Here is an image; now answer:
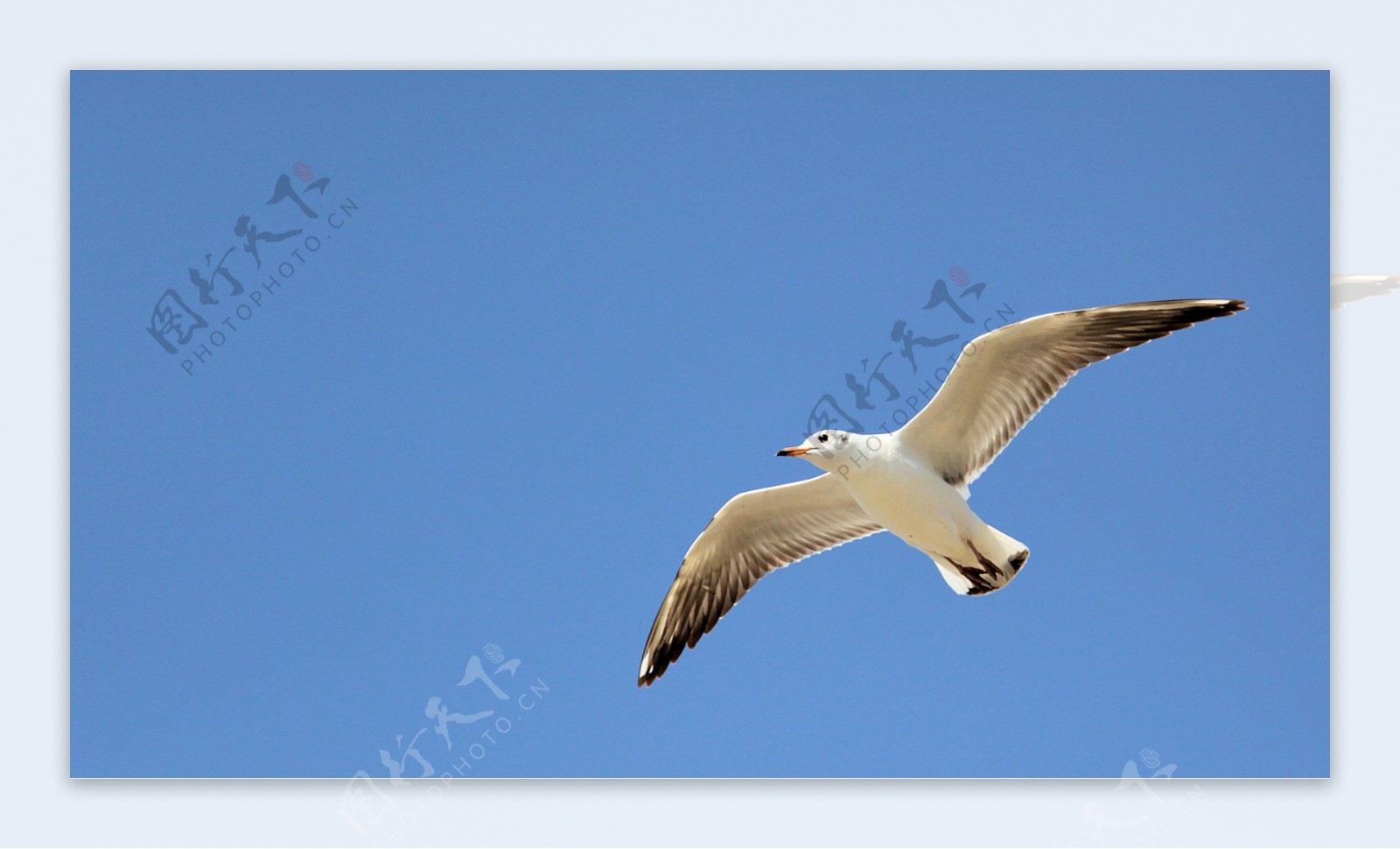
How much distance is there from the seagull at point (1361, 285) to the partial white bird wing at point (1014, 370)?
36 centimetres

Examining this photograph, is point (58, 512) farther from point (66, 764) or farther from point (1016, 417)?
point (1016, 417)

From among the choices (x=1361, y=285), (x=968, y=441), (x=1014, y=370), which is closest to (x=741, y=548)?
(x=968, y=441)

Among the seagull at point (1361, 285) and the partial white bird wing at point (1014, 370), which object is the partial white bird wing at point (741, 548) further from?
the seagull at point (1361, 285)

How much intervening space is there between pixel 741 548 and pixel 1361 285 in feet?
7.93

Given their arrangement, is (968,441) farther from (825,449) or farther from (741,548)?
(741,548)

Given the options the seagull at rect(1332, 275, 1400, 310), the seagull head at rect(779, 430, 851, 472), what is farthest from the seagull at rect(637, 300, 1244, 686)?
the seagull at rect(1332, 275, 1400, 310)

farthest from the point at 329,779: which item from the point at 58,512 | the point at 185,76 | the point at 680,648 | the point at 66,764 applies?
the point at 185,76

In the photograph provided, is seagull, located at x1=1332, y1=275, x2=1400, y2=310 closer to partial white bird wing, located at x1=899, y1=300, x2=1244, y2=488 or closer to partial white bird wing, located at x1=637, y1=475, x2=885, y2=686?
partial white bird wing, located at x1=899, y1=300, x2=1244, y2=488

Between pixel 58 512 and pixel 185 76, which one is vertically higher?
pixel 185 76

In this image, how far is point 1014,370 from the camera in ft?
15.2

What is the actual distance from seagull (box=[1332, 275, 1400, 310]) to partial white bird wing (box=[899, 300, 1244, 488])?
359 millimetres

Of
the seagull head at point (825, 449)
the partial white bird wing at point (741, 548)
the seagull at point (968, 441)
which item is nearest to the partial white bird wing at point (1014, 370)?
the seagull at point (968, 441)

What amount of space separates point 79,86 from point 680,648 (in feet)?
9.86

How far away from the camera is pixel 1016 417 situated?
4.73 metres
